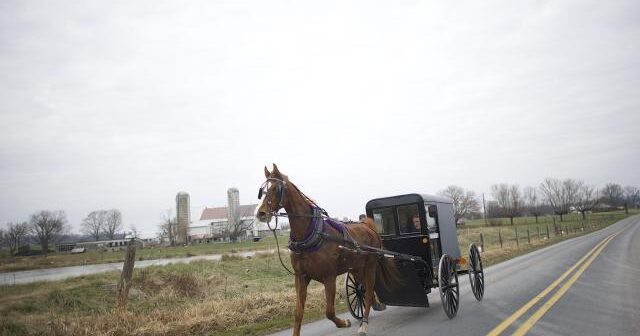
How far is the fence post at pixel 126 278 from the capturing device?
948 centimetres

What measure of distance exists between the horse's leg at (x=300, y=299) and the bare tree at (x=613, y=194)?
20796cm

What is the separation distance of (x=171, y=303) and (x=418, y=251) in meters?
9.73

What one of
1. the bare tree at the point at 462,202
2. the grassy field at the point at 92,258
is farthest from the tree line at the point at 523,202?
the grassy field at the point at 92,258

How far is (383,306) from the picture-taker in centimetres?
809

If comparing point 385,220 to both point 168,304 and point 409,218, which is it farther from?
point 168,304

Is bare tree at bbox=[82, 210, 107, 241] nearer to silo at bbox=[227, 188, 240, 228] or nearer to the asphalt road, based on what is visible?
silo at bbox=[227, 188, 240, 228]

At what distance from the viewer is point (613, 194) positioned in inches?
7254

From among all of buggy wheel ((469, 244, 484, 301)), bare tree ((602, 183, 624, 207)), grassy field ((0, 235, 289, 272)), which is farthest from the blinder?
bare tree ((602, 183, 624, 207))

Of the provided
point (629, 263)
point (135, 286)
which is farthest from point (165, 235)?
point (629, 263)

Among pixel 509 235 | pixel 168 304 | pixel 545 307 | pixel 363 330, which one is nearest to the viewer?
pixel 363 330

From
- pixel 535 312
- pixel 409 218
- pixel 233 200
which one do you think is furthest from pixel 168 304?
pixel 233 200

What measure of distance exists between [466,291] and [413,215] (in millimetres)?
3964

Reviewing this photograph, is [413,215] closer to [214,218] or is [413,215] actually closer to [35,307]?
[35,307]

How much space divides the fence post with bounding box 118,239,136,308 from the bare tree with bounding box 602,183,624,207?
207 metres
